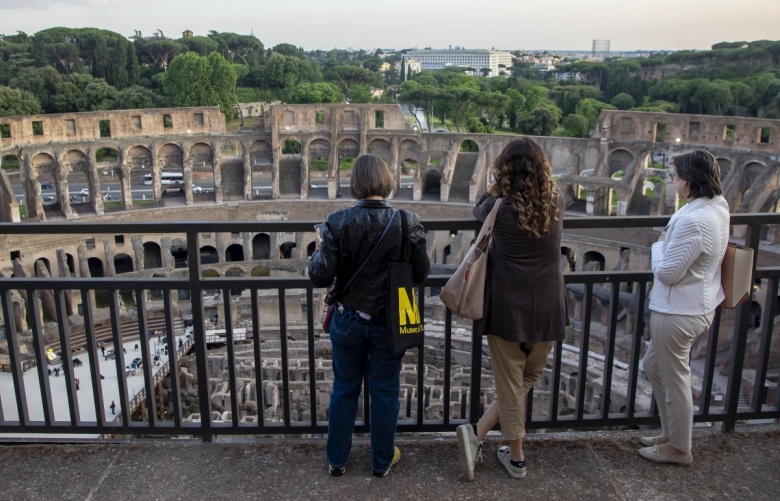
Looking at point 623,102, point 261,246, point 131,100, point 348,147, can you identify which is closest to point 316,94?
point 131,100

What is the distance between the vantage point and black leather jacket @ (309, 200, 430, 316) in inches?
138

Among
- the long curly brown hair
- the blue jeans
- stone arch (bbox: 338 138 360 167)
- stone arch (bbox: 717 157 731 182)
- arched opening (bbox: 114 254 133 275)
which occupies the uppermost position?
the long curly brown hair

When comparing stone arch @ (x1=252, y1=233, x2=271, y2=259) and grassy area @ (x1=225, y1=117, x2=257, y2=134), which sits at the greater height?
grassy area @ (x1=225, y1=117, x2=257, y2=134)

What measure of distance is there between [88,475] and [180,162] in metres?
31.4

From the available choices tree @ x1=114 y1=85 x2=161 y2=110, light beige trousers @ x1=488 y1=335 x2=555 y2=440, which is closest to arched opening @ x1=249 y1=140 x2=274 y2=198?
tree @ x1=114 y1=85 x2=161 y2=110

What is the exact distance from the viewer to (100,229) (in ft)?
13.1

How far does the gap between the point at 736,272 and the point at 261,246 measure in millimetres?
26726

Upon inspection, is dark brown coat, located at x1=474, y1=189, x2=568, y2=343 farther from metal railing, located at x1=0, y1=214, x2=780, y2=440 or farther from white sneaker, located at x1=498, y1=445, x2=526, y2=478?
white sneaker, located at x1=498, y1=445, x2=526, y2=478

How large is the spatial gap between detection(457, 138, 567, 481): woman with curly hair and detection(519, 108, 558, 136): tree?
1947 inches

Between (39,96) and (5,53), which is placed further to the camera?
(5,53)

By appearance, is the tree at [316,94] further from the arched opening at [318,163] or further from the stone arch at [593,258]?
the stone arch at [593,258]

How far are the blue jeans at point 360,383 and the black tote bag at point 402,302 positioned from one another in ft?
0.38

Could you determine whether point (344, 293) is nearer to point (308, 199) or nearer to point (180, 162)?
point (308, 199)

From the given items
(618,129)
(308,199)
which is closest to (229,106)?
(308,199)
